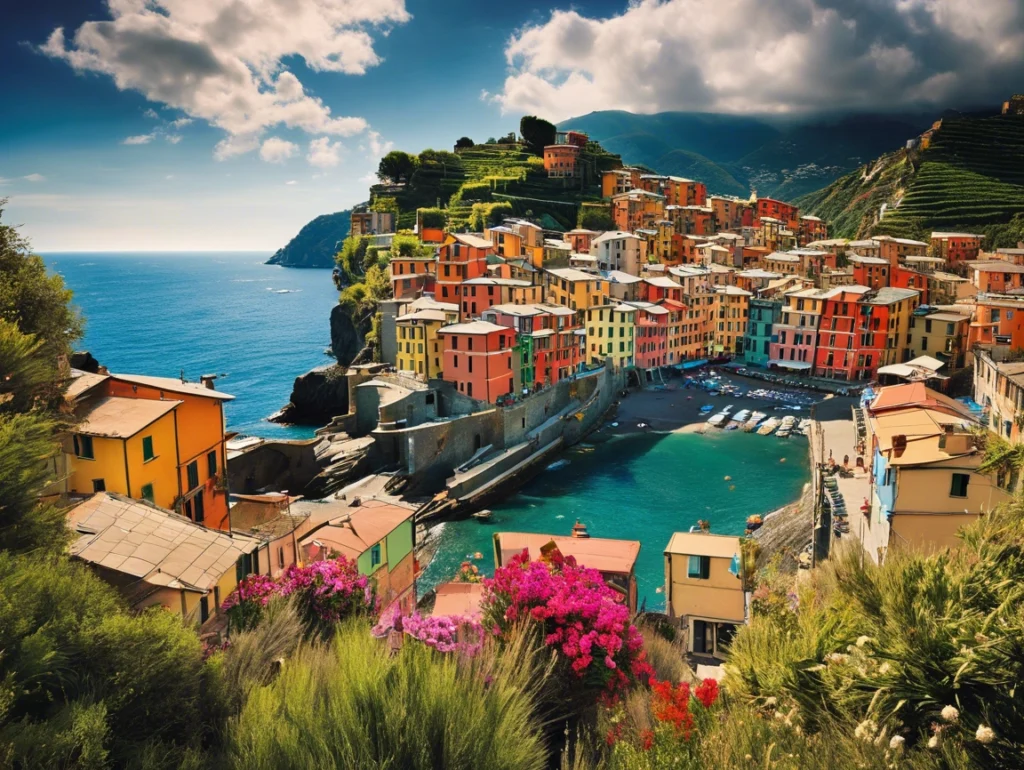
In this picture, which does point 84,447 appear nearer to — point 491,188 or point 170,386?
point 170,386

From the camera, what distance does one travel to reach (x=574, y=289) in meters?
52.1

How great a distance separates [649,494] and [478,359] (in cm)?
1140

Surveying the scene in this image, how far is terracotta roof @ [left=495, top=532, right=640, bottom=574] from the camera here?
15.2 m

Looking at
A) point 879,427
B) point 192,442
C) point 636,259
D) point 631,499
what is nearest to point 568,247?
point 636,259

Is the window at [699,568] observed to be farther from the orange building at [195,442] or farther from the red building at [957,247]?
the red building at [957,247]

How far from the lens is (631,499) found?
33906 mm

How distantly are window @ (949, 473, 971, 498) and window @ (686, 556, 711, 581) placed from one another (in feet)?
16.9

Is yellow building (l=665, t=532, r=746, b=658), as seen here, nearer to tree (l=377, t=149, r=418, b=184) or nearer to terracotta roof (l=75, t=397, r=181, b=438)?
terracotta roof (l=75, t=397, r=181, b=438)

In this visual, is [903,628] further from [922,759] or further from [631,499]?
[631,499]

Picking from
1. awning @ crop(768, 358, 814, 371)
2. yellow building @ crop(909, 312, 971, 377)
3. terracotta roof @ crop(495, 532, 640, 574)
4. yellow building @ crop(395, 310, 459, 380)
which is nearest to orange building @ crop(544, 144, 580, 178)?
awning @ crop(768, 358, 814, 371)

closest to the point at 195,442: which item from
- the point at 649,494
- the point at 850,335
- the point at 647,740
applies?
the point at 647,740

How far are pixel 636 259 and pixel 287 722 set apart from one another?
189 ft

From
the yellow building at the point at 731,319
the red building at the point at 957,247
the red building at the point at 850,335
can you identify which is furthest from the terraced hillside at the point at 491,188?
the red building at the point at 957,247

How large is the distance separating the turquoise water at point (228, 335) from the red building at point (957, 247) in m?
52.5
